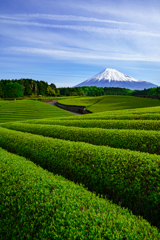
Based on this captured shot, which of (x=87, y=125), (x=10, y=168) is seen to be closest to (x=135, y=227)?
(x=10, y=168)

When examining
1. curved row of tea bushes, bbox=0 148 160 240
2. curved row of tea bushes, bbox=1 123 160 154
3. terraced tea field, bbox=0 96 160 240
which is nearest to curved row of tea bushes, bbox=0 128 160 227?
terraced tea field, bbox=0 96 160 240

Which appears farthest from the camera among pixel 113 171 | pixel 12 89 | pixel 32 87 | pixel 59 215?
pixel 32 87

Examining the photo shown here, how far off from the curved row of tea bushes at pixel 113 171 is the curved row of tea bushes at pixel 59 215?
799mm

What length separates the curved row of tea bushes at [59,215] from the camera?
14.4 ft

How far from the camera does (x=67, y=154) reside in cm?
928

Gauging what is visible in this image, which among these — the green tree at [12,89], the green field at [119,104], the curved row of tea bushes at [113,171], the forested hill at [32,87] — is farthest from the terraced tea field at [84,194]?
the forested hill at [32,87]

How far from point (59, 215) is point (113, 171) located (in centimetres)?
328

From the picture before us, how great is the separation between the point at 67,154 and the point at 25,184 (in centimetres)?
329

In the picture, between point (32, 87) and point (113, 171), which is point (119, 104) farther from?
point (32, 87)

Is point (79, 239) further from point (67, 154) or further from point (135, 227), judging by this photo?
point (67, 154)

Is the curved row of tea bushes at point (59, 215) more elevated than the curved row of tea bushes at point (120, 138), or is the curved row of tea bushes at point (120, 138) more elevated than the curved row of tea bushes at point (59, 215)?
the curved row of tea bushes at point (120, 138)

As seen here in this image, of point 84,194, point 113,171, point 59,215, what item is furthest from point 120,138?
point 59,215

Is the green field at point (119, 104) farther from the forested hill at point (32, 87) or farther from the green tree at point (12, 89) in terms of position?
the forested hill at point (32, 87)

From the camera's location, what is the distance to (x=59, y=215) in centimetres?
486
